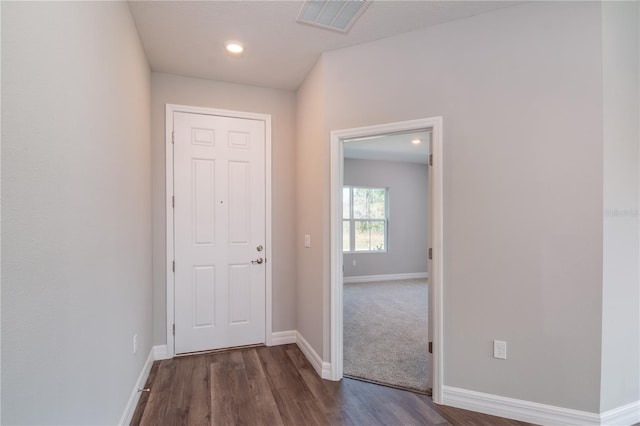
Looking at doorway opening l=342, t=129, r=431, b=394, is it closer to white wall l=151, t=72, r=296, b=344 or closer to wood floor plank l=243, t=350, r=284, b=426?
white wall l=151, t=72, r=296, b=344

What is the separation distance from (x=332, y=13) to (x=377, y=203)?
5.18 metres

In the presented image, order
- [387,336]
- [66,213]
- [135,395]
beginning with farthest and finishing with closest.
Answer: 1. [387,336]
2. [135,395]
3. [66,213]

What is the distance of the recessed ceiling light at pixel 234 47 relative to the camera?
2.44 meters

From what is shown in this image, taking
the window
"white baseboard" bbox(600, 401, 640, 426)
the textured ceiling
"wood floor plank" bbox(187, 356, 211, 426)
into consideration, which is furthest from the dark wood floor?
the window

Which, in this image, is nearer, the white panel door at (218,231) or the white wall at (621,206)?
the white wall at (621,206)

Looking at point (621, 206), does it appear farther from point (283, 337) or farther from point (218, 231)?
point (218, 231)

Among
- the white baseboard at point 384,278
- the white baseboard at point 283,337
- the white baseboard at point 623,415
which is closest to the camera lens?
the white baseboard at point 623,415

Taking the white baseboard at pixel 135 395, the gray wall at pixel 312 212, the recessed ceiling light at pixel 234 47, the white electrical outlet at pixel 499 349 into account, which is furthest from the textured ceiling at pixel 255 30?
the white baseboard at pixel 135 395

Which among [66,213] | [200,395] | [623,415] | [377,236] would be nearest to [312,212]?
[200,395]

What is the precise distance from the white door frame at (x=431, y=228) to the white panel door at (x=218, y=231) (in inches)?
40.1

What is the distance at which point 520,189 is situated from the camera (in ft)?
6.66

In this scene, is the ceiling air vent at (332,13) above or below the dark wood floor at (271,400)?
above

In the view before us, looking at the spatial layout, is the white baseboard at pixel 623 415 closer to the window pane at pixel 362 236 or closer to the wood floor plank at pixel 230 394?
the wood floor plank at pixel 230 394

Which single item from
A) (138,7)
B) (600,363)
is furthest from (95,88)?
(600,363)
